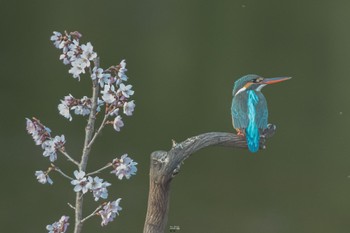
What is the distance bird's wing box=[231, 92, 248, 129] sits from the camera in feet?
6.55

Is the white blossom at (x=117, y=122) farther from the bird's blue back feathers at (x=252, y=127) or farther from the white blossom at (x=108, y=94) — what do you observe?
the bird's blue back feathers at (x=252, y=127)

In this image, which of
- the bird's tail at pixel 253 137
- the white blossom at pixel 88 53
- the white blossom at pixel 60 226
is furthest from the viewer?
the bird's tail at pixel 253 137

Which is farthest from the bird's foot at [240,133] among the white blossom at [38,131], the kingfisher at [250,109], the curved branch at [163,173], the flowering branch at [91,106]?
the white blossom at [38,131]

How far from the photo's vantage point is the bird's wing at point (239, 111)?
200 cm

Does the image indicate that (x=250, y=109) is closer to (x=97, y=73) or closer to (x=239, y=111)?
(x=239, y=111)

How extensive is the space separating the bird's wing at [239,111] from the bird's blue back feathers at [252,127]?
0.01 m

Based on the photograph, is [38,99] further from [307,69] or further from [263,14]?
[263,14]

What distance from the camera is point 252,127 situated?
1955 millimetres

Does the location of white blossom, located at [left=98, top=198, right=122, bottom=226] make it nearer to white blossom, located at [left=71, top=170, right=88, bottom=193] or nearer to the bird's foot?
white blossom, located at [left=71, top=170, right=88, bottom=193]

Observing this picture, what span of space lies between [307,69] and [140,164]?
2.20 m

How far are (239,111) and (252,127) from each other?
0.34ft

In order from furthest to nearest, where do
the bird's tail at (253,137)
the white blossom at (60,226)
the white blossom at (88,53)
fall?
the bird's tail at (253,137) → the white blossom at (60,226) → the white blossom at (88,53)

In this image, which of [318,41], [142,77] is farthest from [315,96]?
[142,77]

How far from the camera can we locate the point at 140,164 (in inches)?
152
